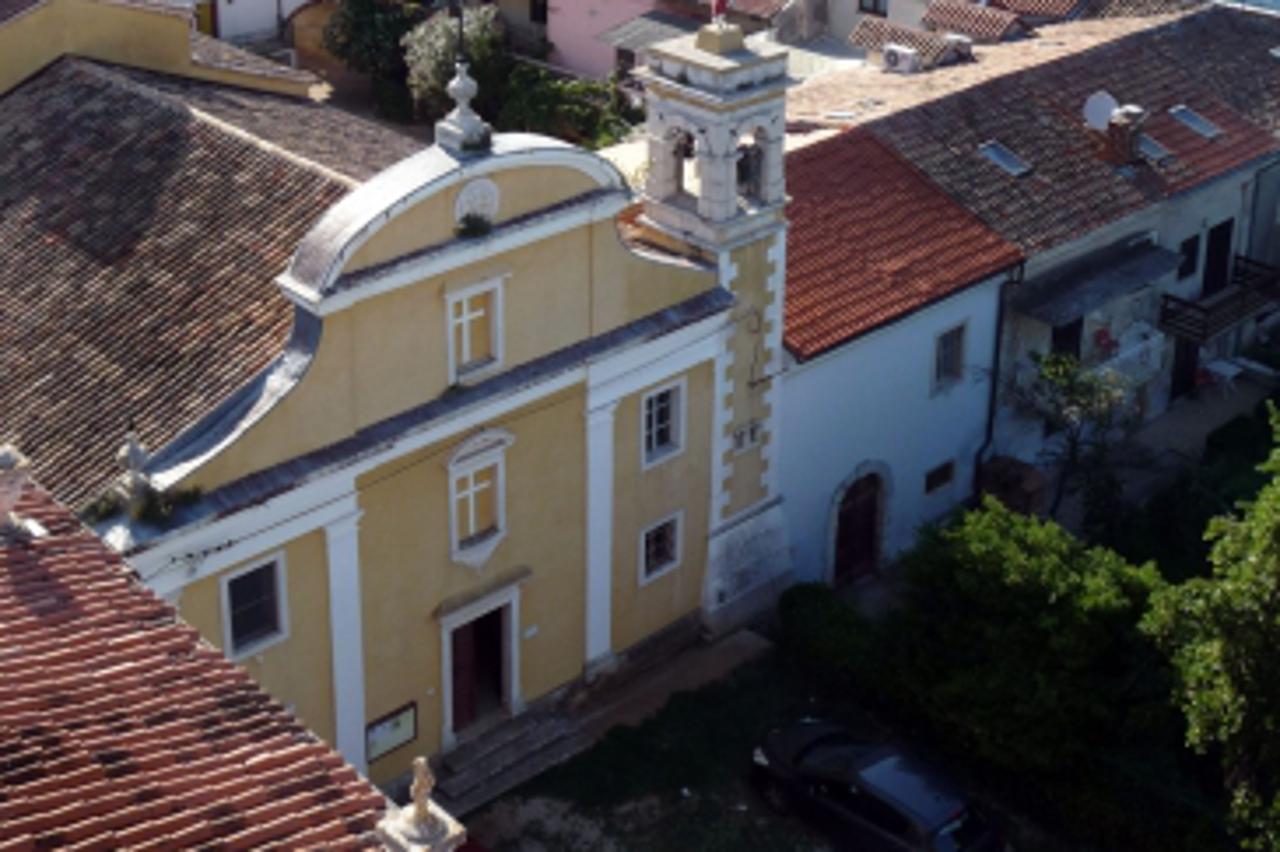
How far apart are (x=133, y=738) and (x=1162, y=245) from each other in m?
28.4

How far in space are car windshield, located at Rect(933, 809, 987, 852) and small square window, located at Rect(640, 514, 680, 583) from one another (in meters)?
6.69

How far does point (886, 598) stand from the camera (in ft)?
117

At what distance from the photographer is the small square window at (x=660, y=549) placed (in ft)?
106

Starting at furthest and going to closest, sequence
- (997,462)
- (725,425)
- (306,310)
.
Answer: (997,462), (725,425), (306,310)

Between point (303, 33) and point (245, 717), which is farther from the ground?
point (245, 717)

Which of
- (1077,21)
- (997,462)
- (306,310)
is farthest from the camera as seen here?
(1077,21)

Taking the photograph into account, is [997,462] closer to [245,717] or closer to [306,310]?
[306,310]

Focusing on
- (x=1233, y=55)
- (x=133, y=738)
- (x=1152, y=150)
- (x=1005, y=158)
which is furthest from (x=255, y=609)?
(x=1233, y=55)

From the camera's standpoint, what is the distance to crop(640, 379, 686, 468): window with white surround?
31.1m

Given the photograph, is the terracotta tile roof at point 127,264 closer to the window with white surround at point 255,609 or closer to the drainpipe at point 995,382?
the window with white surround at point 255,609

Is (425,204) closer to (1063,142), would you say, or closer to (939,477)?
(939,477)

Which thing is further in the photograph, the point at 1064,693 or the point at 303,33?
the point at 303,33

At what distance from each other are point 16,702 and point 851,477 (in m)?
20.5

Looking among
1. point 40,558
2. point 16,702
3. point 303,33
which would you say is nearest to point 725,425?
point 40,558
